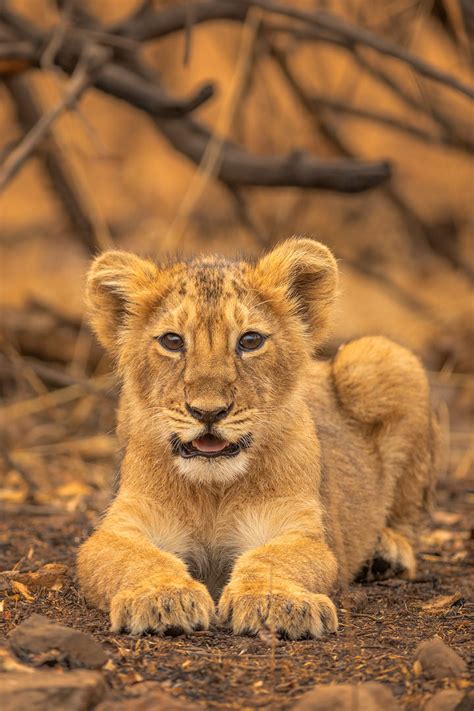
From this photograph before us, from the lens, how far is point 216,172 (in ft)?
31.0

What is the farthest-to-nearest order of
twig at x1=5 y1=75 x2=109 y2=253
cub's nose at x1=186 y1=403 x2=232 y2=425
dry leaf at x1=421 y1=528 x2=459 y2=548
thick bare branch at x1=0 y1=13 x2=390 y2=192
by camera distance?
twig at x1=5 y1=75 x2=109 y2=253
thick bare branch at x1=0 y1=13 x2=390 y2=192
dry leaf at x1=421 y1=528 x2=459 y2=548
cub's nose at x1=186 y1=403 x2=232 y2=425

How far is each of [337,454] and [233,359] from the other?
1.52 metres

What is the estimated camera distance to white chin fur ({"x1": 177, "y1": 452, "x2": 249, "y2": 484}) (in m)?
5.04

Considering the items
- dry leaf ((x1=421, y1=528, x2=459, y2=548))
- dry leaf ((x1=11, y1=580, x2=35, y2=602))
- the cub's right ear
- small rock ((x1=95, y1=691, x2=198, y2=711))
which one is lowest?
dry leaf ((x1=421, y1=528, x2=459, y2=548))

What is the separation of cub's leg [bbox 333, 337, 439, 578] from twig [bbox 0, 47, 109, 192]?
2.49 meters

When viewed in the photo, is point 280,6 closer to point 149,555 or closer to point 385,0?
point 385,0

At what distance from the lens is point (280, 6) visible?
26.2 ft

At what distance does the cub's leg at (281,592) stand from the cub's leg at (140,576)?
0.13 m

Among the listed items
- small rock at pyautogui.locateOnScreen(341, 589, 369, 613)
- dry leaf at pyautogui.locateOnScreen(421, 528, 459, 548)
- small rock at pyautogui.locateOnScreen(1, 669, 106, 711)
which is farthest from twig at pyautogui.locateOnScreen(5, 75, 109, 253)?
small rock at pyautogui.locateOnScreen(1, 669, 106, 711)

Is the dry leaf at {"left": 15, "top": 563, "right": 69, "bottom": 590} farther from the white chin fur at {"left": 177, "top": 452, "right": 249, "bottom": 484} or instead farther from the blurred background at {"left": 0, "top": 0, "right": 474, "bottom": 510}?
the blurred background at {"left": 0, "top": 0, "right": 474, "bottom": 510}

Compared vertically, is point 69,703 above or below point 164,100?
below

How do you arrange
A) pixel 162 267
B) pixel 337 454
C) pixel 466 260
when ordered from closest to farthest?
pixel 162 267
pixel 337 454
pixel 466 260

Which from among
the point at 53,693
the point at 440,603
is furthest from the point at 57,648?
the point at 440,603

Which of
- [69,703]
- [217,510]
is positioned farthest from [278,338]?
[69,703]
